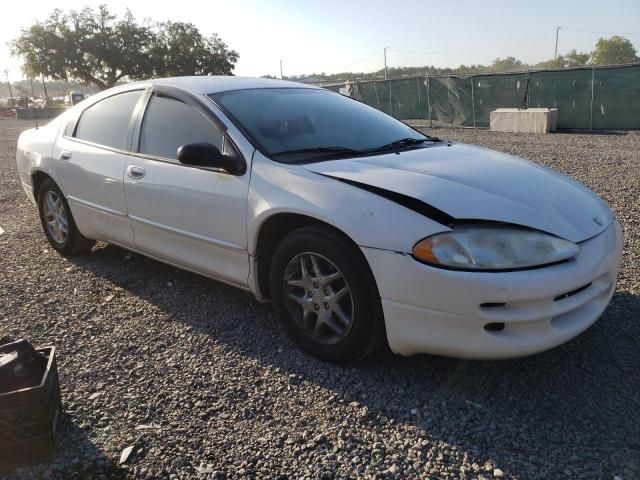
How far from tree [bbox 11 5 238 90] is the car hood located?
50.6 metres

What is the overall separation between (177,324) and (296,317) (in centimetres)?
94

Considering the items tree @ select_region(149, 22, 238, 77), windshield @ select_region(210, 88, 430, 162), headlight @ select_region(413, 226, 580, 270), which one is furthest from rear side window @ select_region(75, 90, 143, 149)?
tree @ select_region(149, 22, 238, 77)

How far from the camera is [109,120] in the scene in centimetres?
432

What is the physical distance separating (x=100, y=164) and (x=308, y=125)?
170 centimetres

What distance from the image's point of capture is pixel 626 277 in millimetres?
3943

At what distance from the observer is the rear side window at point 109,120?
4113 millimetres

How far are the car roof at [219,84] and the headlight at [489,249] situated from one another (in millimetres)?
1981

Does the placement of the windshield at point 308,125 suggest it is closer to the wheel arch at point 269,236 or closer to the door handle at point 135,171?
the wheel arch at point 269,236

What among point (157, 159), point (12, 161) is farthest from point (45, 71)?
point (157, 159)

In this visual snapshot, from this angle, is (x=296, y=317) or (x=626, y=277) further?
(x=626, y=277)

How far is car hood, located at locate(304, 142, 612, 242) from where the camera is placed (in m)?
2.58

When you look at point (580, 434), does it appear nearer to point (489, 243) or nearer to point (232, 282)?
point (489, 243)

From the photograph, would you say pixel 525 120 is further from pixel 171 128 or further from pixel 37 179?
pixel 171 128

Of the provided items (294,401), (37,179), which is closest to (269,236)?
(294,401)
